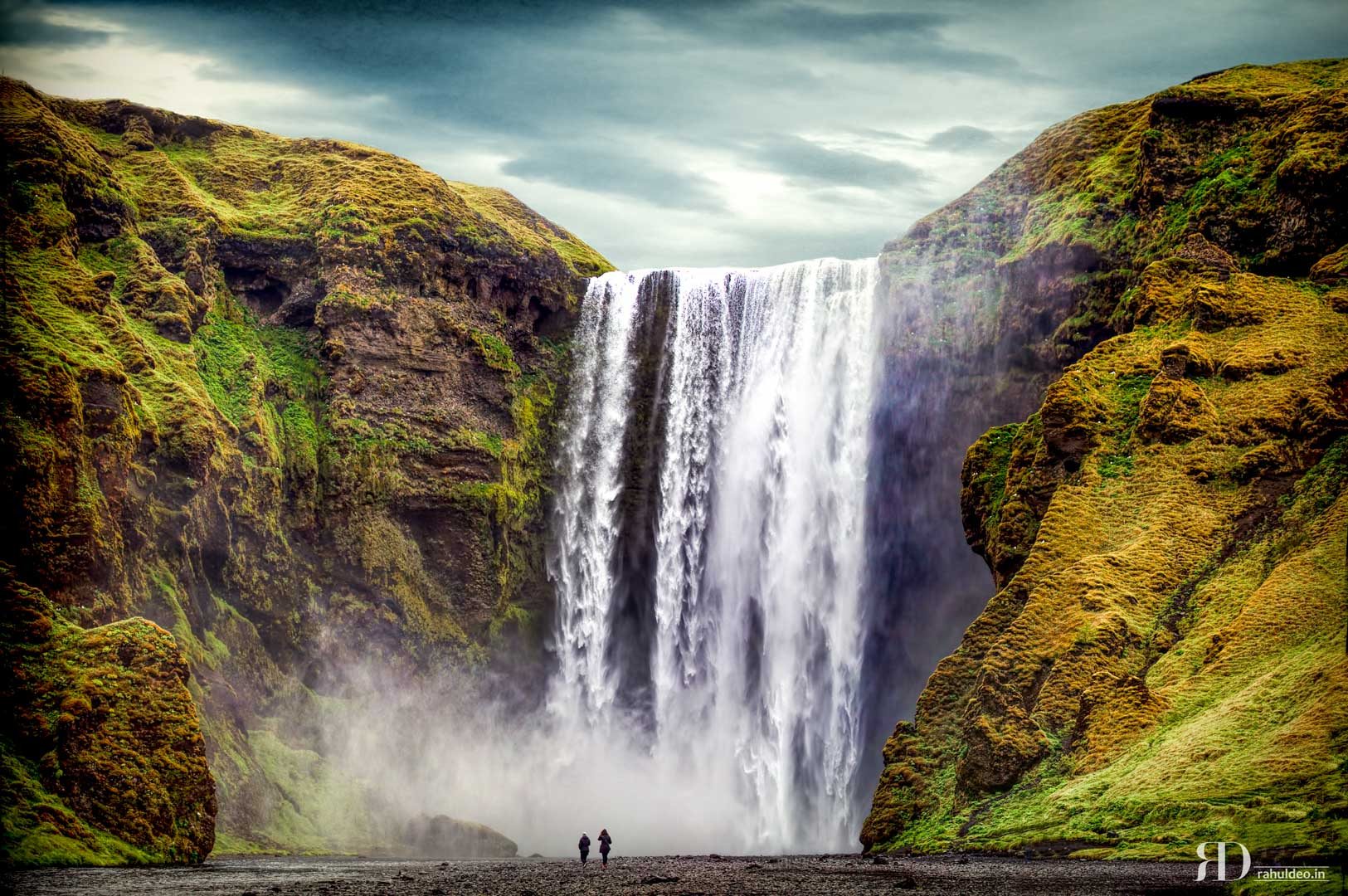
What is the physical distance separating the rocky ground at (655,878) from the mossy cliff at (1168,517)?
2121 millimetres

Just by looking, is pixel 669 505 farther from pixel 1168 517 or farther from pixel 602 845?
pixel 1168 517

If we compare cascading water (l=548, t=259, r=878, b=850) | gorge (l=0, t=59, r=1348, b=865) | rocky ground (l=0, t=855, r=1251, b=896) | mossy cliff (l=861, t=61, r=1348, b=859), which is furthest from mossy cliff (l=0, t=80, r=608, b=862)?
mossy cliff (l=861, t=61, r=1348, b=859)

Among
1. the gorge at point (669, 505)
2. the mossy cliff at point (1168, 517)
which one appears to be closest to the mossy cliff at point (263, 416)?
the gorge at point (669, 505)

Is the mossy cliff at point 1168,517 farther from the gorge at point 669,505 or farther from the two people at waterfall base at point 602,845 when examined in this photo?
the two people at waterfall base at point 602,845

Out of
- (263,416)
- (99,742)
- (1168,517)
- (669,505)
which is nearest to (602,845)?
(99,742)

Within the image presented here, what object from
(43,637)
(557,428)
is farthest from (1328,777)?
(557,428)

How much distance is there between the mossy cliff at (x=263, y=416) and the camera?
46.8 m

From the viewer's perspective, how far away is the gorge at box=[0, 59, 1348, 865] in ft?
124

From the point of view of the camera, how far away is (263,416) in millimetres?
62031

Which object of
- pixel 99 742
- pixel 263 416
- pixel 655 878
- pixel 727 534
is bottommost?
pixel 655 878

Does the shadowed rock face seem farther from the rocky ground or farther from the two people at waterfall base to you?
the two people at waterfall base

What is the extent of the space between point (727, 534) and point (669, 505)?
388 cm

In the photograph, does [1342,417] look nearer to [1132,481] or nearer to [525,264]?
[1132,481]

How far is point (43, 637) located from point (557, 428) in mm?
32944
